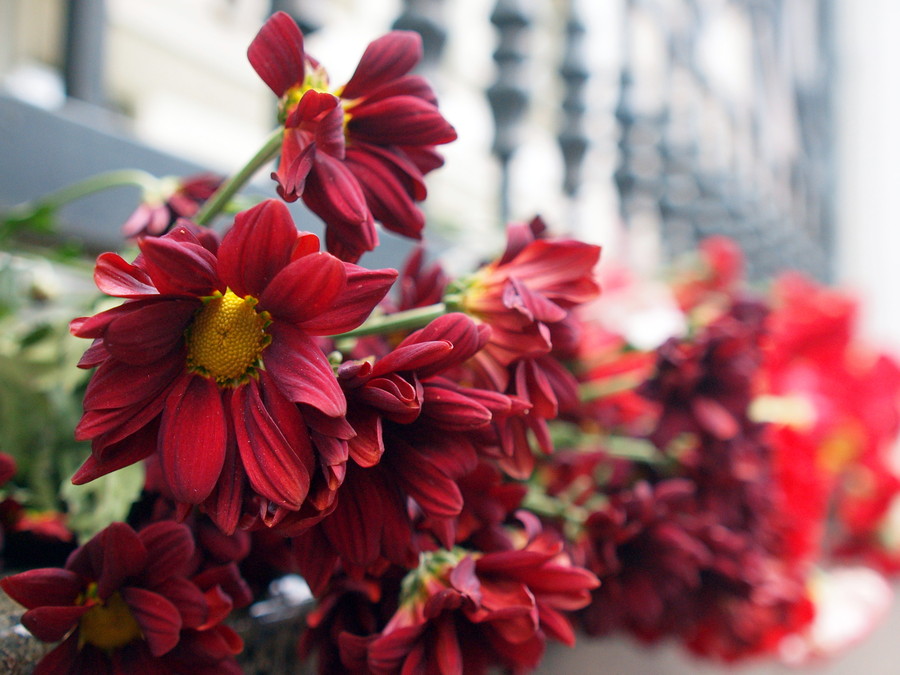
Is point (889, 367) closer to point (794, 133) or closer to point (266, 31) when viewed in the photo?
point (266, 31)

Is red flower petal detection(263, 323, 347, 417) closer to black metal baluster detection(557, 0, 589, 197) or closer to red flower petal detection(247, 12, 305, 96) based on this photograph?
red flower petal detection(247, 12, 305, 96)

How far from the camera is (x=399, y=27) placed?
65 cm

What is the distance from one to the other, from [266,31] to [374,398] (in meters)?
0.11

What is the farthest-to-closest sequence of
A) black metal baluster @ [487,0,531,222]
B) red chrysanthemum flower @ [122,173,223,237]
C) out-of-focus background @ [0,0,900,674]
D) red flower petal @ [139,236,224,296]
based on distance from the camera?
1. black metal baluster @ [487,0,531,222]
2. out-of-focus background @ [0,0,900,674]
3. red chrysanthemum flower @ [122,173,223,237]
4. red flower petal @ [139,236,224,296]

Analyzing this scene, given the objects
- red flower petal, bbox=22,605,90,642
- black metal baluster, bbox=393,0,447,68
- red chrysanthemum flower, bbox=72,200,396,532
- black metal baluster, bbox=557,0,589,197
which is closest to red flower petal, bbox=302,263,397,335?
red chrysanthemum flower, bbox=72,200,396,532

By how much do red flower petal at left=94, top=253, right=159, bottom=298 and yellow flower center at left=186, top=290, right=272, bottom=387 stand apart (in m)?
0.02

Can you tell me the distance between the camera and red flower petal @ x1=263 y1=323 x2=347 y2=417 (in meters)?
0.17

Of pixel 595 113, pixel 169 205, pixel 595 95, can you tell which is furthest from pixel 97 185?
pixel 595 95

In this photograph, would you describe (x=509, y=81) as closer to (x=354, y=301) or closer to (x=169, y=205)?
(x=169, y=205)

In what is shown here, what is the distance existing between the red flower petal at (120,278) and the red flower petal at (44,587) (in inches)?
3.4

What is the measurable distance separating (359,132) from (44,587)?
0.16m

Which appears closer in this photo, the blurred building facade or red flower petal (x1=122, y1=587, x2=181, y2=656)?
red flower petal (x1=122, y1=587, x2=181, y2=656)

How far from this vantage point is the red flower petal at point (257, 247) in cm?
18

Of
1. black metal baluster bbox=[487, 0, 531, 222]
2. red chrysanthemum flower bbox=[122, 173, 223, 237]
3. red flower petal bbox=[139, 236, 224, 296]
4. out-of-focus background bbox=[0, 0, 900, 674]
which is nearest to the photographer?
red flower petal bbox=[139, 236, 224, 296]
